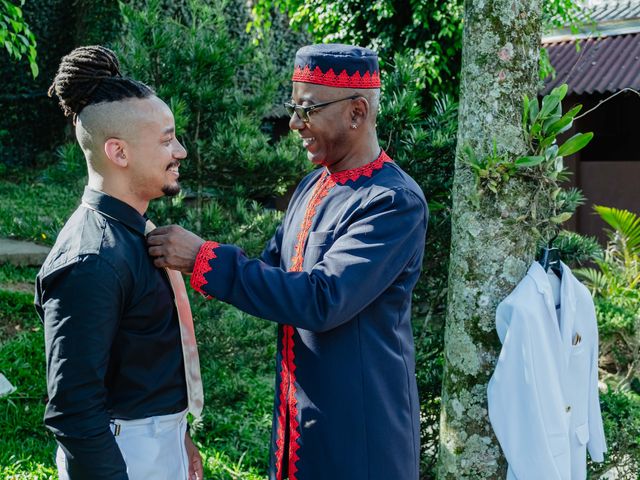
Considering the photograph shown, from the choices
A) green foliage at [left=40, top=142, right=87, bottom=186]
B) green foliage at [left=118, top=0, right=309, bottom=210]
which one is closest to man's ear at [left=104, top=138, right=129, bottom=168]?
green foliage at [left=118, top=0, right=309, bottom=210]

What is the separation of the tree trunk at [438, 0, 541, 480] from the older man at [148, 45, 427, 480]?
0.66 meters

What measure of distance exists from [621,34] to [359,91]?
1027 centimetres

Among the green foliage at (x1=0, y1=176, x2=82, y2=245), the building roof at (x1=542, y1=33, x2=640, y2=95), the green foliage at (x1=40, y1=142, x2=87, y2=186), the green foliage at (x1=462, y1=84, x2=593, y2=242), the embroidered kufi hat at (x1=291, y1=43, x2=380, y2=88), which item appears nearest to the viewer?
the embroidered kufi hat at (x1=291, y1=43, x2=380, y2=88)

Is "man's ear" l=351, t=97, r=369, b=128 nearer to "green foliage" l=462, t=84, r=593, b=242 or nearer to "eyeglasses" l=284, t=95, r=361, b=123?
"eyeglasses" l=284, t=95, r=361, b=123

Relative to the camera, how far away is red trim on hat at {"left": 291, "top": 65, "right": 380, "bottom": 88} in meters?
2.47

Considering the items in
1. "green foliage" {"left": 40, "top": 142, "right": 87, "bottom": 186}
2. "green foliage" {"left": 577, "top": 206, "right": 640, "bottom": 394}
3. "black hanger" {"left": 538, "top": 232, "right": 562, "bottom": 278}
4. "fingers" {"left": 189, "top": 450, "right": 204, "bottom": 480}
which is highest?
"green foliage" {"left": 40, "top": 142, "right": 87, "bottom": 186}

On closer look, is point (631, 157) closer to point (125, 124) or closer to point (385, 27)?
point (385, 27)

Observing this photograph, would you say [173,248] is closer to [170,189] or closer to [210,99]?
[170,189]

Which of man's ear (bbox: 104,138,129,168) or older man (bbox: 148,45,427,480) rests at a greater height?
man's ear (bbox: 104,138,129,168)

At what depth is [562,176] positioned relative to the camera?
313 cm

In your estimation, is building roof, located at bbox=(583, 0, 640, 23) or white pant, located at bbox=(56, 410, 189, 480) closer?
white pant, located at bbox=(56, 410, 189, 480)

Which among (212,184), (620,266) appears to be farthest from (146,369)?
(620,266)

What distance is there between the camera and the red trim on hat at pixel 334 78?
97.2 inches

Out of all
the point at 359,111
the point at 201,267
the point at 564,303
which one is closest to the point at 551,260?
the point at 564,303
